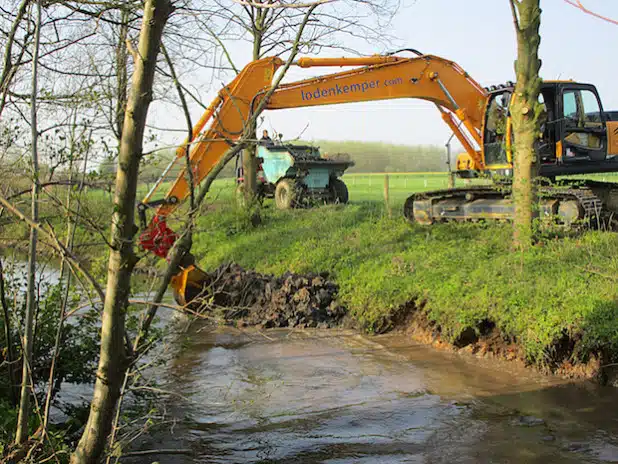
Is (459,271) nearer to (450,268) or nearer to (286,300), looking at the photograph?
(450,268)

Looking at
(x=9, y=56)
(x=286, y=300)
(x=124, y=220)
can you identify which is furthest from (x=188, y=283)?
(x=124, y=220)

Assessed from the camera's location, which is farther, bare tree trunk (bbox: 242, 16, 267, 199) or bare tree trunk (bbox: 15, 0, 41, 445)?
bare tree trunk (bbox: 242, 16, 267, 199)

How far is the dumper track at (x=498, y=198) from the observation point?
10.6 meters

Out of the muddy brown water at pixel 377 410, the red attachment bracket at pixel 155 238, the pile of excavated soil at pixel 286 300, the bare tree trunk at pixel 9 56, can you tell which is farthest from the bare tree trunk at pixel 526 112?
the bare tree trunk at pixel 9 56

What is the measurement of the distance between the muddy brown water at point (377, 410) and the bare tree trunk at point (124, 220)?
1850 millimetres

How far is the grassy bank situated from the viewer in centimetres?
738

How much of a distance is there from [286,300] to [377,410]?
13.9 ft

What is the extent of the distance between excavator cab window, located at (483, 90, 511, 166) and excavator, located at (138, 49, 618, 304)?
19 millimetres

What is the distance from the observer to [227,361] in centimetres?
888

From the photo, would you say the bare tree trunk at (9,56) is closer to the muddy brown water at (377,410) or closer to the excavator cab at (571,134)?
the muddy brown water at (377,410)

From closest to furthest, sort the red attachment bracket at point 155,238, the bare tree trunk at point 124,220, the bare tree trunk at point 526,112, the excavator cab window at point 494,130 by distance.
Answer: the bare tree trunk at point 124,220
the red attachment bracket at point 155,238
the bare tree trunk at point 526,112
the excavator cab window at point 494,130

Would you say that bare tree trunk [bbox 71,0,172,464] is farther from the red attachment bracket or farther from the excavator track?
the excavator track

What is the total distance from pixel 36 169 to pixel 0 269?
1.18m

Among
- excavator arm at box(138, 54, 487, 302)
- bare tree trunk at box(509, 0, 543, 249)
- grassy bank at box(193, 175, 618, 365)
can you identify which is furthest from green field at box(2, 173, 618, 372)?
excavator arm at box(138, 54, 487, 302)
